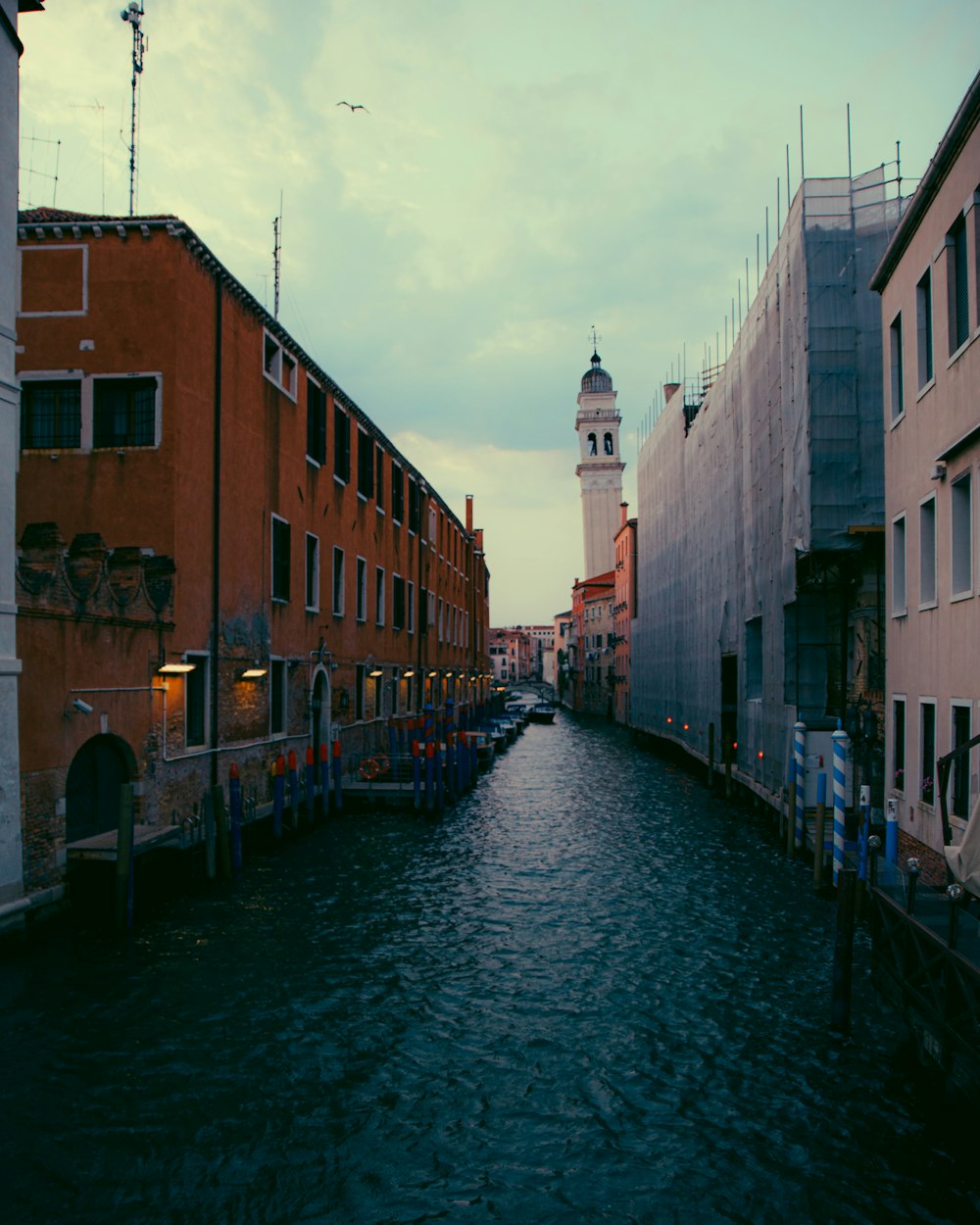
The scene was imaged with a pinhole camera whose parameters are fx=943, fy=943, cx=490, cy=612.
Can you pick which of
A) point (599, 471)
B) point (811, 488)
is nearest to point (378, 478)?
point (811, 488)

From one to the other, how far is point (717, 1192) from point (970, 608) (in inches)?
285

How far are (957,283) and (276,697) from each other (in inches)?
564

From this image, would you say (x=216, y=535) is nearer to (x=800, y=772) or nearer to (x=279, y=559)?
(x=279, y=559)

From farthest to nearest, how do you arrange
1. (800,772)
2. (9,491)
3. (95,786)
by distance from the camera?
(800,772) < (95,786) < (9,491)

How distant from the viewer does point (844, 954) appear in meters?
8.80

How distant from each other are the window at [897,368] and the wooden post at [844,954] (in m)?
8.21

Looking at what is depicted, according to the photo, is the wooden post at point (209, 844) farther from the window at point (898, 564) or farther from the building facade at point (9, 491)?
the window at point (898, 564)

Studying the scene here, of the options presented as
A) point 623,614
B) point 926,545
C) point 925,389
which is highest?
point 925,389

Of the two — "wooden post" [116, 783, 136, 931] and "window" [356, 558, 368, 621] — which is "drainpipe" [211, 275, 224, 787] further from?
"window" [356, 558, 368, 621]

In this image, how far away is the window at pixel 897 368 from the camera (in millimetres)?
14234

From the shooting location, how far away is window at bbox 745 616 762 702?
24391 mm

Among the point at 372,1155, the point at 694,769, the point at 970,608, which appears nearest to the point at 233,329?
the point at 970,608

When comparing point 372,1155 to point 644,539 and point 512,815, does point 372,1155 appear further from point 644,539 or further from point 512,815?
point 644,539

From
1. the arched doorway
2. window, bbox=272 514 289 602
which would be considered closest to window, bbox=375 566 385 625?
window, bbox=272 514 289 602
